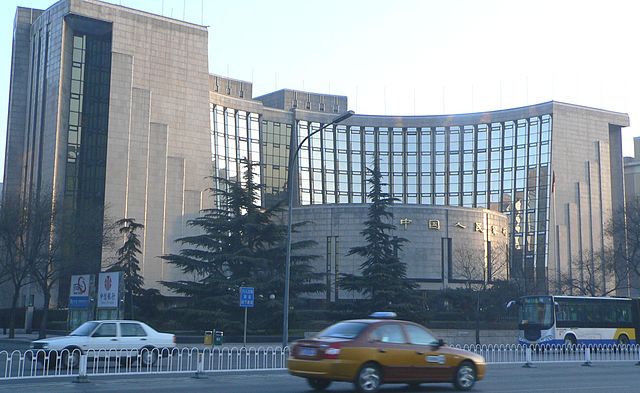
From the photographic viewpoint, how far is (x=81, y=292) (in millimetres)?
38656

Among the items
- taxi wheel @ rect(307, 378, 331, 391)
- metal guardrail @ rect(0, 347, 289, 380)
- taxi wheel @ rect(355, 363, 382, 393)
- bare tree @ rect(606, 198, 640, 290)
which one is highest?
bare tree @ rect(606, 198, 640, 290)

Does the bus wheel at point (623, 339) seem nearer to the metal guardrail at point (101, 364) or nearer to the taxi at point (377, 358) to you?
the metal guardrail at point (101, 364)

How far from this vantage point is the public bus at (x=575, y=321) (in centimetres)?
4053

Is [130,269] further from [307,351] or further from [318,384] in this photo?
[307,351]

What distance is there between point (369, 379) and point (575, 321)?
96.0ft

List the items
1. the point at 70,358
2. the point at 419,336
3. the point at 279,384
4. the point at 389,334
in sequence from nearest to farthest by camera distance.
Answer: the point at 389,334, the point at 419,336, the point at 279,384, the point at 70,358

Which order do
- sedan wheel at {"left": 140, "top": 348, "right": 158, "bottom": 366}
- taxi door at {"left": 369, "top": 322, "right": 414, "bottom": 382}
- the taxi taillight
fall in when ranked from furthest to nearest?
sedan wheel at {"left": 140, "top": 348, "right": 158, "bottom": 366} → taxi door at {"left": 369, "top": 322, "right": 414, "bottom": 382} → the taxi taillight

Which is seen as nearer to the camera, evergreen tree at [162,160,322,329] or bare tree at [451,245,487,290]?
evergreen tree at [162,160,322,329]

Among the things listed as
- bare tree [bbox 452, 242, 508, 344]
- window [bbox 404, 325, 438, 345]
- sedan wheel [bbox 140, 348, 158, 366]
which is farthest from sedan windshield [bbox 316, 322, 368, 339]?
bare tree [bbox 452, 242, 508, 344]

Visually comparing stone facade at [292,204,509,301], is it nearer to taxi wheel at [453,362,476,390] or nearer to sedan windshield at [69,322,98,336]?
sedan windshield at [69,322,98,336]

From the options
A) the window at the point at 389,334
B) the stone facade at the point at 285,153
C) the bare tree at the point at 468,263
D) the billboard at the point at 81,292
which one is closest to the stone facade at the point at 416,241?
the bare tree at the point at 468,263

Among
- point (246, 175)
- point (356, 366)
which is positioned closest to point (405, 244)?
point (246, 175)

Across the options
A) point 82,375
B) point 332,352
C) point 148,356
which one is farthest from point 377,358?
point 148,356

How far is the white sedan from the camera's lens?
23.0 meters
